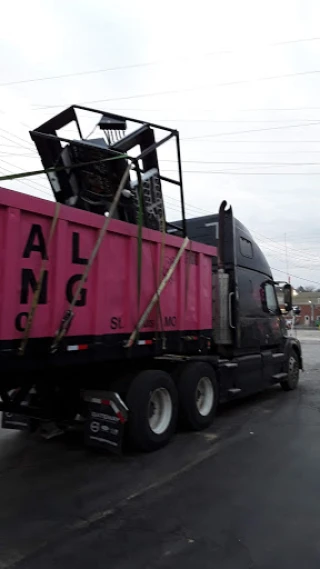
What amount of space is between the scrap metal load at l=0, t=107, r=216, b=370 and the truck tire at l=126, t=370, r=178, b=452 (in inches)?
14.6

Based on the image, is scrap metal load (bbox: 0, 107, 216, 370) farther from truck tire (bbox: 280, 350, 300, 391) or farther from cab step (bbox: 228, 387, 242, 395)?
truck tire (bbox: 280, 350, 300, 391)

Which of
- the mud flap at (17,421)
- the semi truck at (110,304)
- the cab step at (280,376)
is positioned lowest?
the mud flap at (17,421)

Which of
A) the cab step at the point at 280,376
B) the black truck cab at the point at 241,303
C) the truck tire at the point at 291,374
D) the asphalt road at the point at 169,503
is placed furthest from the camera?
the truck tire at the point at 291,374

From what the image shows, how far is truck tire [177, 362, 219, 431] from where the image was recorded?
6.39m

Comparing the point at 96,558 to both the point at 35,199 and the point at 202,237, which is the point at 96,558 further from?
the point at 202,237

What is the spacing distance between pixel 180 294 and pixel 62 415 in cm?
223

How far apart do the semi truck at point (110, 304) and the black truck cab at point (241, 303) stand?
0.04m

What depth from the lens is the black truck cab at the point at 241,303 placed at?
25.6 feet

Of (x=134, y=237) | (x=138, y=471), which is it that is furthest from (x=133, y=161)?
(x=138, y=471)

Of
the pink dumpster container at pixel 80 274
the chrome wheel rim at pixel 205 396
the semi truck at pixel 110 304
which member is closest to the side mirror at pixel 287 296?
the semi truck at pixel 110 304

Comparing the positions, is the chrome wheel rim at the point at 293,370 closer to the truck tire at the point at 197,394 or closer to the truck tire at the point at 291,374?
the truck tire at the point at 291,374

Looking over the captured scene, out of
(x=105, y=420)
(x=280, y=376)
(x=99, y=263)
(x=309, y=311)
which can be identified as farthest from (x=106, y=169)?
(x=309, y=311)

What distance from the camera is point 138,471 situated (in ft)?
16.5

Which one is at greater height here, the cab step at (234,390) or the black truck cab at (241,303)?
the black truck cab at (241,303)
